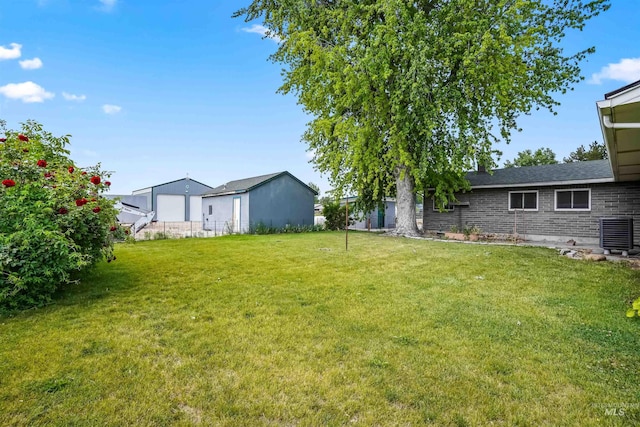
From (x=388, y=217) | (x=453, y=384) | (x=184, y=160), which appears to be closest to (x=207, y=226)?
(x=184, y=160)

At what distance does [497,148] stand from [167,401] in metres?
14.3

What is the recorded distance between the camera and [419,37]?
11547 mm

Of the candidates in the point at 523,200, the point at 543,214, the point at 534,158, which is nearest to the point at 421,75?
the point at 523,200

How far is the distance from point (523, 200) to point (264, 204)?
39.6 feet

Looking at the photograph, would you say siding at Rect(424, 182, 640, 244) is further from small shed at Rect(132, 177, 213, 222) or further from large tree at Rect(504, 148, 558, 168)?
large tree at Rect(504, 148, 558, 168)

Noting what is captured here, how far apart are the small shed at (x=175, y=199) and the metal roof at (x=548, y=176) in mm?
22720

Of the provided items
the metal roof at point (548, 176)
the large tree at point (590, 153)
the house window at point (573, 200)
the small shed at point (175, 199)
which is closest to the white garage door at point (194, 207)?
the small shed at point (175, 199)

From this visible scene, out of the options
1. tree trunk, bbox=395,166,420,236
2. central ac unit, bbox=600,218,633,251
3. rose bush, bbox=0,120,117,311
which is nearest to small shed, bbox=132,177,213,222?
tree trunk, bbox=395,166,420,236

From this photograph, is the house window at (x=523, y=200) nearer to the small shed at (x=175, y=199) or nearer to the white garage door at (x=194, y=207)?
the small shed at (x=175, y=199)

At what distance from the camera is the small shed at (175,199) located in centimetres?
2662

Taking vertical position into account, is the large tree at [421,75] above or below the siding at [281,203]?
above

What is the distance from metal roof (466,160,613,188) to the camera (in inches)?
424

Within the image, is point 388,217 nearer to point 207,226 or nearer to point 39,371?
point 207,226

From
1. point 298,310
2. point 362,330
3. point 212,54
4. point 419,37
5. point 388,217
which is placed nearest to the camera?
point 362,330
